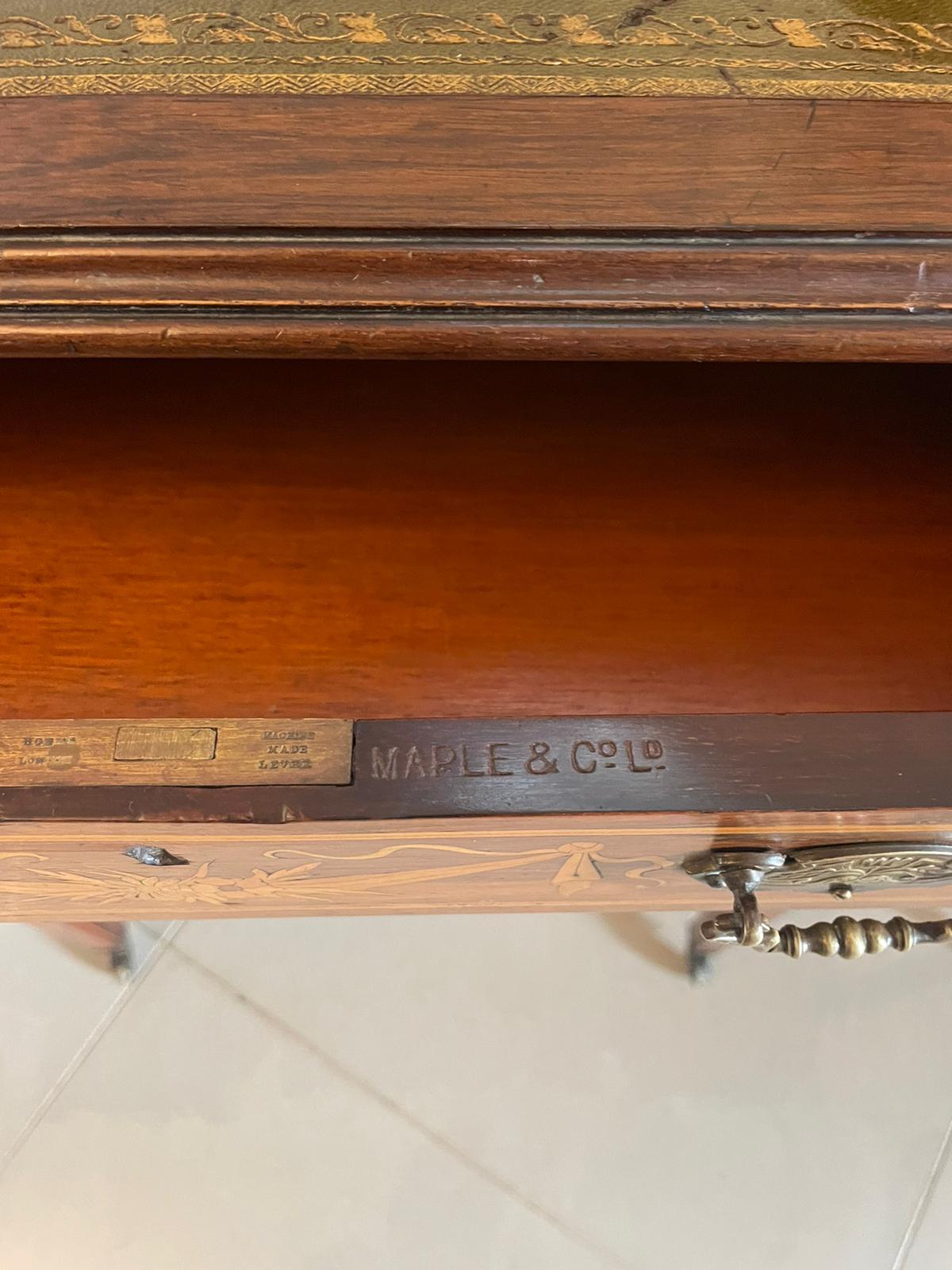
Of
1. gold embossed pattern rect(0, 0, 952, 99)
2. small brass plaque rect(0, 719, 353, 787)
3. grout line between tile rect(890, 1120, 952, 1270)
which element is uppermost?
gold embossed pattern rect(0, 0, 952, 99)

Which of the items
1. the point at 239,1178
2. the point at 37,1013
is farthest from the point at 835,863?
the point at 37,1013

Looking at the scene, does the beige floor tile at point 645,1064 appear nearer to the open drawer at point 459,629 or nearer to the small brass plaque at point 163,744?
the open drawer at point 459,629

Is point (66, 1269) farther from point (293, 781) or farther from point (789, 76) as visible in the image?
point (789, 76)

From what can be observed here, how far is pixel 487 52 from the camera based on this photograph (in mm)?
394

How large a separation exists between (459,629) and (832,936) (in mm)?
229

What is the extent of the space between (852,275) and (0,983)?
0.95 m

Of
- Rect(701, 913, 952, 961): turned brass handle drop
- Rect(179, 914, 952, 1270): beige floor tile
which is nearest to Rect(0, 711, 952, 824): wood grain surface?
Rect(701, 913, 952, 961): turned brass handle drop

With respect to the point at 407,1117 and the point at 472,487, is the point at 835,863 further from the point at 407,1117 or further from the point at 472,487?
the point at 407,1117

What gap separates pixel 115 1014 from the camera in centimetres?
91

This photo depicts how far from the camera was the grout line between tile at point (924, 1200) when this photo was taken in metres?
0.82

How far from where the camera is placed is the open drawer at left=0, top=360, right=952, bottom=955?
0.37m

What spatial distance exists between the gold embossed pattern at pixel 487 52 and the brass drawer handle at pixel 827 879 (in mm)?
308

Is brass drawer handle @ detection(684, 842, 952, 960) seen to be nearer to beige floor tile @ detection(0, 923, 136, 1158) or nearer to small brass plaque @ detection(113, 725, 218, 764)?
small brass plaque @ detection(113, 725, 218, 764)

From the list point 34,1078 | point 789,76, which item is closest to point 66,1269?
point 34,1078
